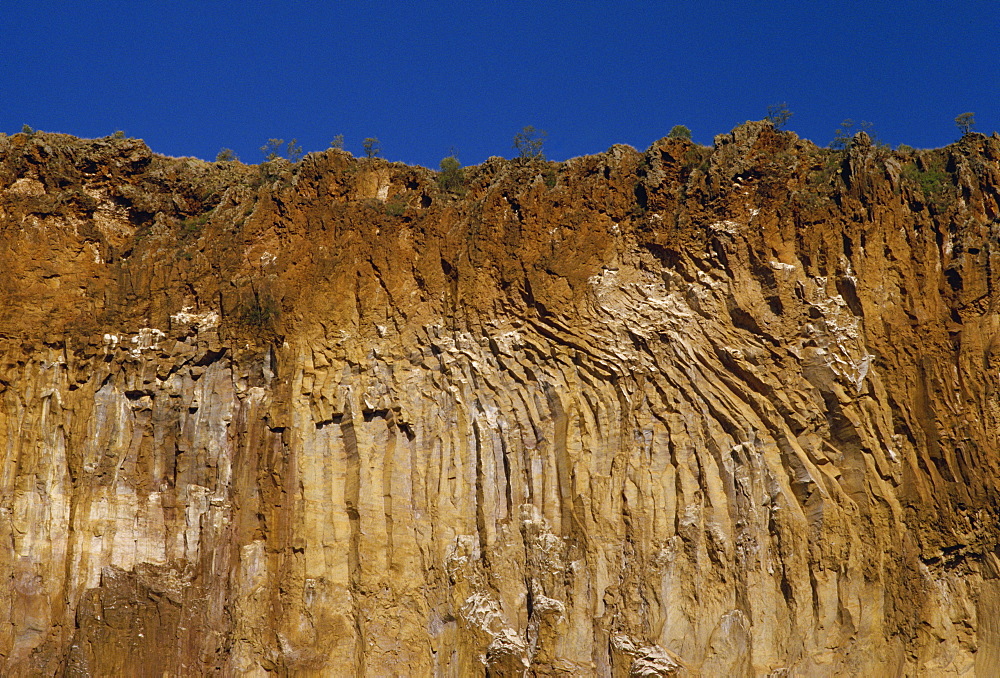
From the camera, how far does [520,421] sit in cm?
1658

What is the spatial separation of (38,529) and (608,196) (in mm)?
10682

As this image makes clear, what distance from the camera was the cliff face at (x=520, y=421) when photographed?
15203 mm

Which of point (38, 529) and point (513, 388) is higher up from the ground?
point (513, 388)

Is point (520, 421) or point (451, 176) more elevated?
point (451, 176)

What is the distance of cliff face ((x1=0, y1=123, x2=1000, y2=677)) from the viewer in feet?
49.9

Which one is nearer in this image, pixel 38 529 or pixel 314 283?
pixel 38 529

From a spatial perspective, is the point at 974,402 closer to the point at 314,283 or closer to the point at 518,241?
the point at 518,241

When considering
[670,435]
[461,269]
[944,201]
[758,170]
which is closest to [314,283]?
[461,269]

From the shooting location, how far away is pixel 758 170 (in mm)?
17562

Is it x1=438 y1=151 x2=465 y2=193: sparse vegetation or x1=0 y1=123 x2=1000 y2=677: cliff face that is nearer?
x1=0 y1=123 x2=1000 y2=677: cliff face

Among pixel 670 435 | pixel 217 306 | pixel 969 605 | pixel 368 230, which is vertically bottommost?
pixel 969 605

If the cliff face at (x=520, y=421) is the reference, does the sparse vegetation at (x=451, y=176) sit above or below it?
above

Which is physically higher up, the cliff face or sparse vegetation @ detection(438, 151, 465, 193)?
sparse vegetation @ detection(438, 151, 465, 193)

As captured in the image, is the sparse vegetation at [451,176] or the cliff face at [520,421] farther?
the sparse vegetation at [451,176]
